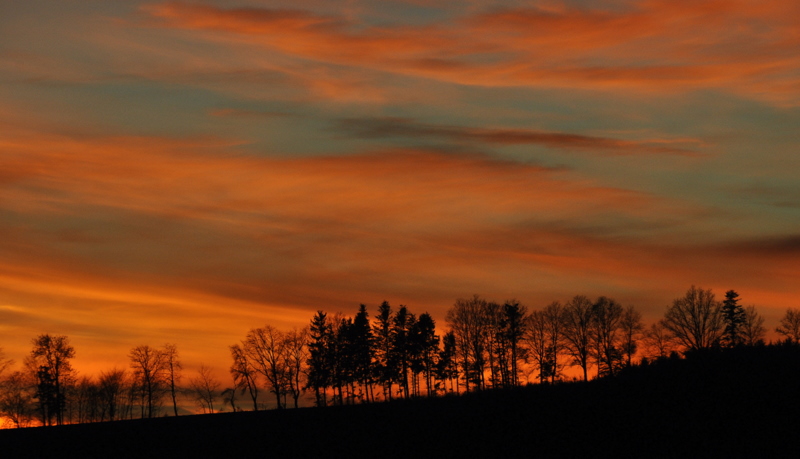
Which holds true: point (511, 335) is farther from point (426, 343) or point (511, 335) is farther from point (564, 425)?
point (564, 425)

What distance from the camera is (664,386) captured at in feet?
125

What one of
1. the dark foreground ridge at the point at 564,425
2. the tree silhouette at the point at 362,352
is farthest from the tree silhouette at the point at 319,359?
the dark foreground ridge at the point at 564,425

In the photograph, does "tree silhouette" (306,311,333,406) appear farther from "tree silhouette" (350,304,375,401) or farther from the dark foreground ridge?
the dark foreground ridge

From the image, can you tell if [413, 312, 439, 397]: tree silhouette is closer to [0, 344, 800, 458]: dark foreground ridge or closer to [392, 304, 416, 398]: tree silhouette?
[392, 304, 416, 398]: tree silhouette

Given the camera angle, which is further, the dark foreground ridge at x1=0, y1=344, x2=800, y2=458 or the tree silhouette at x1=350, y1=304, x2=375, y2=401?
the tree silhouette at x1=350, y1=304, x2=375, y2=401

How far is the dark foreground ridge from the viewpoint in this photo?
31.9 meters

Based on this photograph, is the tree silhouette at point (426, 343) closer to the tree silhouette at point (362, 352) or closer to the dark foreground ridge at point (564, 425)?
the tree silhouette at point (362, 352)

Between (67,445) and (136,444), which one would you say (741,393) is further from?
(67,445)

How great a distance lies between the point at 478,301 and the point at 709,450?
87.0 m

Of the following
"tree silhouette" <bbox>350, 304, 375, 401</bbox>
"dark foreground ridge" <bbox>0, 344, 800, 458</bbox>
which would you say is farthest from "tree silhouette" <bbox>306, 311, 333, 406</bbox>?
"dark foreground ridge" <bbox>0, 344, 800, 458</bbox>

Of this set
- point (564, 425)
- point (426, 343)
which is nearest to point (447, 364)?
point (426, 343)

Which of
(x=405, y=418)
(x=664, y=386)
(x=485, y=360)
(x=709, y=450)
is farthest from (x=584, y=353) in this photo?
(x=709, y=450)

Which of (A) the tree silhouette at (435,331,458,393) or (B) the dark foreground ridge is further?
(A) the tree silhouette at (435,331,458,393)

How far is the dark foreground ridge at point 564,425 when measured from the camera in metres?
31.9
